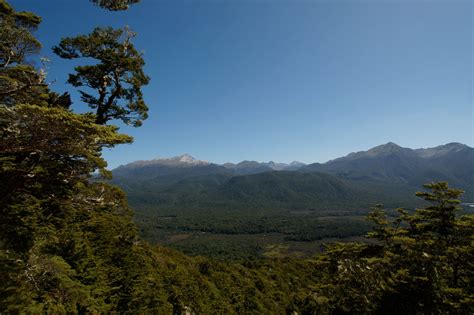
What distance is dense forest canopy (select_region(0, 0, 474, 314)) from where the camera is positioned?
9.59 m

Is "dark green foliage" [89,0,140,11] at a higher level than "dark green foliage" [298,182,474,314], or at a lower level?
higher

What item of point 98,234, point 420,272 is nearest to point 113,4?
point 98,234

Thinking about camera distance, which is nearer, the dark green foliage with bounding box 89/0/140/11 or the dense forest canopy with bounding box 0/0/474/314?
the dense forest canopy with bounding box 0/0/474/314

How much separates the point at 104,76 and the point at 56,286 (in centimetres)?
1230

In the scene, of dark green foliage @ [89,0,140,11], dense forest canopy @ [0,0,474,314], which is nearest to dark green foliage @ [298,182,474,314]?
dense forest canopy @ [0,0,474,314]

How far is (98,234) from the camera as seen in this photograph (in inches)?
658

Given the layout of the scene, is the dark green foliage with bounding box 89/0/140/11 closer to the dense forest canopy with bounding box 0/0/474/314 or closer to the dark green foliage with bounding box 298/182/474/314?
the dense forest canopy with bounding box 0/0/474/314

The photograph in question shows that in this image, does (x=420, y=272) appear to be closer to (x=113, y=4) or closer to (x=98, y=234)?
(x=98, y=234)

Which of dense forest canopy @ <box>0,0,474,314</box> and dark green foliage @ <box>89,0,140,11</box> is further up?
dark green foliage @ <box>89,0,140,11</box>

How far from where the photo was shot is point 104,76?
687 inches

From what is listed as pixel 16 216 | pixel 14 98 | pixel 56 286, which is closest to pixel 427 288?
pixel 56 286

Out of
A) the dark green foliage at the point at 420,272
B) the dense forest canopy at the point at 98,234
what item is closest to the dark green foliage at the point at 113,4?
the dense forest canopy at the point at 98,234

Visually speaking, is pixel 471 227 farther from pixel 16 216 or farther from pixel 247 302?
pixel 16 216

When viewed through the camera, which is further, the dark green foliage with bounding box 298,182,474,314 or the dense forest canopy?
the dark green foliage with bounding box 298,182,474,314
